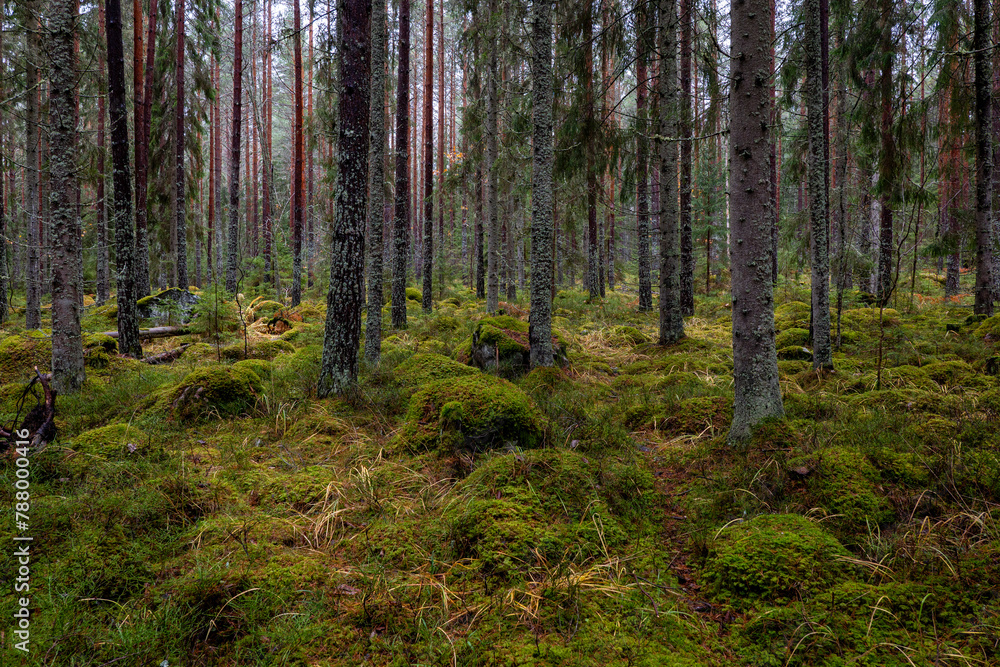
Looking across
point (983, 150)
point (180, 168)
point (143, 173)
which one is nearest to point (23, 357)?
point (143, 173)

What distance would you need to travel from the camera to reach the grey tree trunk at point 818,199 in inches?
234

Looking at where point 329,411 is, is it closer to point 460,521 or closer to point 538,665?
point 460,521

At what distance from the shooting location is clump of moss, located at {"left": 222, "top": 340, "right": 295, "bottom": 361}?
845 centimetres

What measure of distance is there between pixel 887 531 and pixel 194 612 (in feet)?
13.4

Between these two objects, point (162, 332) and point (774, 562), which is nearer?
point (774, 562)

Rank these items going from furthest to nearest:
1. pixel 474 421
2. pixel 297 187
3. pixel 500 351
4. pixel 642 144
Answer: pixel 297 187 < pixel 642 144 < pixel 500 351 < pixel 474 421

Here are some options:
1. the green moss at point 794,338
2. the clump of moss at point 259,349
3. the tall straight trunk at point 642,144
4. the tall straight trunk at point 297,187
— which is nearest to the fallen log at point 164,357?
the clump of moss at point 259,349

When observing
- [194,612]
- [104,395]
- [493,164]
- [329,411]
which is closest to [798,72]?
[493,164]

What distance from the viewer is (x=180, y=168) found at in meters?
15.0

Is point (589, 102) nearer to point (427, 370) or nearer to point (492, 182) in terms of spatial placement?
point (427, 370)

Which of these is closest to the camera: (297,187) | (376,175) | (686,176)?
(376,175)

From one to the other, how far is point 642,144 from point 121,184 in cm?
1000

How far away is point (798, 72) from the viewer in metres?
9.06

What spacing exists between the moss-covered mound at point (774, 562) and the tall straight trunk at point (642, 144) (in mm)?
4665
